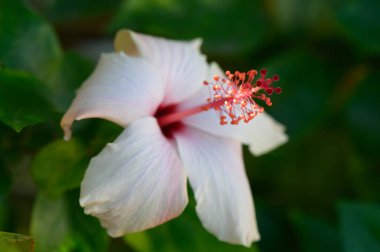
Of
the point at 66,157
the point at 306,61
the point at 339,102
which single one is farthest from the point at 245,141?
the point at 339,102

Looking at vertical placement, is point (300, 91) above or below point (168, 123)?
below

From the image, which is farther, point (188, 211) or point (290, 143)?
point (290, 143)

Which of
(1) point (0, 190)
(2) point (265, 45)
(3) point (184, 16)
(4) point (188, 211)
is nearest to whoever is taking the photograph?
(1) point (0, 190)

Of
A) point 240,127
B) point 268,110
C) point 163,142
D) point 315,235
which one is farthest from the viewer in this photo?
point 268,110

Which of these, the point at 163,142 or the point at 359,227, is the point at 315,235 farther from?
the point at 163,142

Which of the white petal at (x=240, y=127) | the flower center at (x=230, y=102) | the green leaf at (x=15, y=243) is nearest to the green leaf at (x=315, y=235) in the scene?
the white petal at (x=240, y=127)

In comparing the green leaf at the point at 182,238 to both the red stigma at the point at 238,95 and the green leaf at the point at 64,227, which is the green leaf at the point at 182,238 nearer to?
the green leaf at the point at 64,227

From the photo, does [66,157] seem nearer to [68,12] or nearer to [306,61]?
[68,12]

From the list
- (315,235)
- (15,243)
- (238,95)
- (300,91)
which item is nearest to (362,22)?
(300,91)
